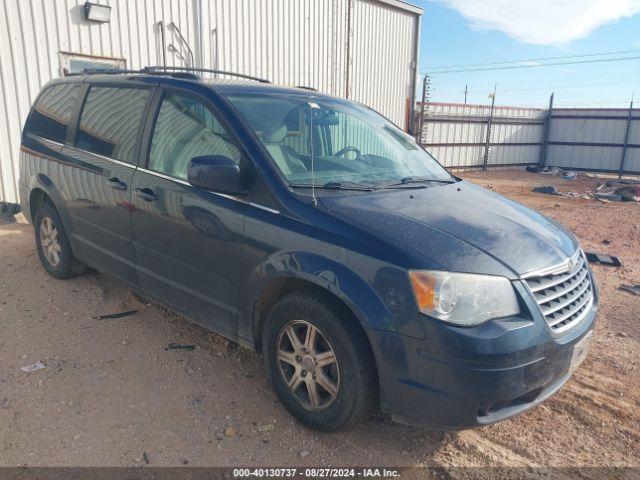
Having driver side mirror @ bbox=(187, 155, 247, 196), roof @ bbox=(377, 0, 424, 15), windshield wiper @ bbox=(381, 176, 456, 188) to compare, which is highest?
→ roof @ bbox=(377, 0, 424, 15)

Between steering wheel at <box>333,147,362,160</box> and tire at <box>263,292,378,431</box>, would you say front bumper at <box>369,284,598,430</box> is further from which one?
steering wheel at <box>333,147,362,160</box>

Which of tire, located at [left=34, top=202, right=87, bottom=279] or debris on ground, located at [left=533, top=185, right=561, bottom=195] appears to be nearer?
tire, located at [left=34, top=202, right=87, bottom=279]

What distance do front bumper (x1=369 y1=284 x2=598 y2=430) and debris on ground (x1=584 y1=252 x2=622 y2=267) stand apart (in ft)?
14.7

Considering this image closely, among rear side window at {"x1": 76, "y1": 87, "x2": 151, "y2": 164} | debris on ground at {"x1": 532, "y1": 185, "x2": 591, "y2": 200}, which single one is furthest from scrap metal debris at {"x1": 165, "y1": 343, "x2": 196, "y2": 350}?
debris on ground at {"x1": 532, "y1": 185, "x2": 591, "y2": 200}

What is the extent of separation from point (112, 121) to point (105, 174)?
1.44ft

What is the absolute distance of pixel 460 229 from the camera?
2670 millimetres

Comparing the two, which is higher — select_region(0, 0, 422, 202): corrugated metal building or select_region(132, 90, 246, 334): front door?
select_region(0, 0, 422, 202): corrugated metal building

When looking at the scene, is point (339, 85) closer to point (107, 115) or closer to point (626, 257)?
point (626, 257)

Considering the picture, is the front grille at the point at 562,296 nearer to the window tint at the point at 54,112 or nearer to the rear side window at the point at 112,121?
the rear side window at the point at 112,121

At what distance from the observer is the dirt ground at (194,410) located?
8.70ft

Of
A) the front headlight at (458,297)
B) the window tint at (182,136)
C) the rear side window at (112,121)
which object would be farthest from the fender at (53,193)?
the front headlight at (458,297)

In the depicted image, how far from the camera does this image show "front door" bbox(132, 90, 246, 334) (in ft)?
9.94

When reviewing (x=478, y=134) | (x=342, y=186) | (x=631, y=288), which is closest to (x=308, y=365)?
(x=342, y=186)

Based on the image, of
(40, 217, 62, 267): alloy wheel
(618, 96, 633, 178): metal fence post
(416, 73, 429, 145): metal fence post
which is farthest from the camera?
(618, 96, 633, 178): metal fence post
